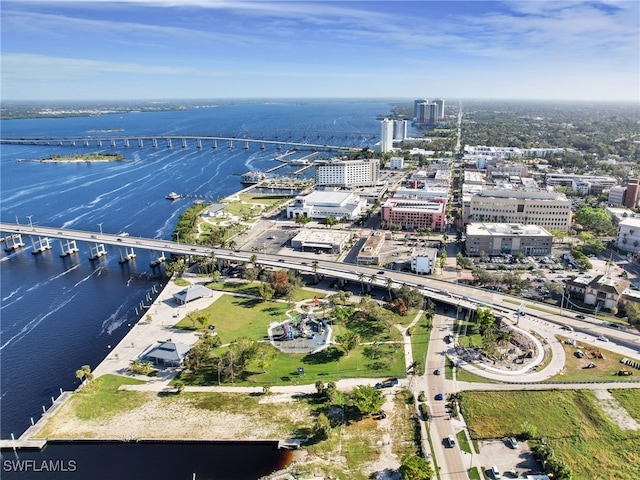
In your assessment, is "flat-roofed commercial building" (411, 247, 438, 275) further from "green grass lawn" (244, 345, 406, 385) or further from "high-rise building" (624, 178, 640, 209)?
"high-rise building" (624, 178, 640, 209)

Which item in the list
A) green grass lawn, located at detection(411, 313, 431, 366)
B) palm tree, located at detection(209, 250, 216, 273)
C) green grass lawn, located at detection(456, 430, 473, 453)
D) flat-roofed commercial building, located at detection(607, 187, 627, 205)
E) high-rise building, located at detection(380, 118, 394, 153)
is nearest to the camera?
green grass lawn, located at detection(456, 430, 473, 453)

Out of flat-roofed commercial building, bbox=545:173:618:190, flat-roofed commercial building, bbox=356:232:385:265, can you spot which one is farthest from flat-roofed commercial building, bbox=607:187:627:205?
flat-roofed commercial building, bbox=356:232:385:265

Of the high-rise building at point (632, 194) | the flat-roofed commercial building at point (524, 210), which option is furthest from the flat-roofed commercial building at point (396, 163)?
the high-rise building at point (632, 194)

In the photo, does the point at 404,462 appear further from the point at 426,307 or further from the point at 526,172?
the point at 526,172

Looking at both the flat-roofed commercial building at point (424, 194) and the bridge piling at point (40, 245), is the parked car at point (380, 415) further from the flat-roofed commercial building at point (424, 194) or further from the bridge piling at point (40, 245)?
the bridge piling at point (40, 245)

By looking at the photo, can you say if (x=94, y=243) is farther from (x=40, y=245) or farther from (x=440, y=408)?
(x=440, y=408)

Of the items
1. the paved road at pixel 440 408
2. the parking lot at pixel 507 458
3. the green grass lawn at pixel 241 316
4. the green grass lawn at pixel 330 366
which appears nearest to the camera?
the parking lot at pixel 507 458

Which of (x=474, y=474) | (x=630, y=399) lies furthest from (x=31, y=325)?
(x=630, y=399)

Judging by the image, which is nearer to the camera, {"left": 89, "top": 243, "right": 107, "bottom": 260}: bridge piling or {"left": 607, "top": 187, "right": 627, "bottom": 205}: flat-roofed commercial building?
{"left": 89, "top": 243, "right": 107, "bottom": 260}: bridge piling
